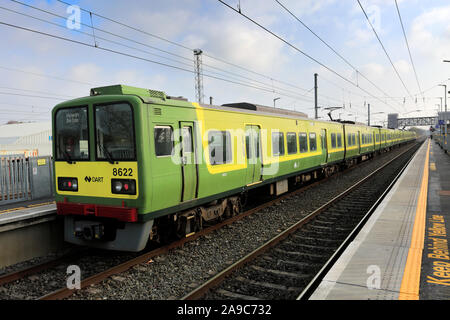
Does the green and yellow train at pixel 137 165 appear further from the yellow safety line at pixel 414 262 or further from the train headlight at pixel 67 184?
the yellow safety line at pixel 414 262

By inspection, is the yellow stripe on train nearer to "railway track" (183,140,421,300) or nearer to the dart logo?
the dart logo

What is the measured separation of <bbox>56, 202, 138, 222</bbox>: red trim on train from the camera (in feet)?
18.6

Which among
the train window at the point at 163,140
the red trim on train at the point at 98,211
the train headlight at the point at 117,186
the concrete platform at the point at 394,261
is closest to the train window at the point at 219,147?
the train window at the point at 163,140

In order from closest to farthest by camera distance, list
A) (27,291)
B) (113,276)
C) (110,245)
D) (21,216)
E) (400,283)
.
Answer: (400,283)
(27,291)
(113,276)
(110,245)
(21,216)

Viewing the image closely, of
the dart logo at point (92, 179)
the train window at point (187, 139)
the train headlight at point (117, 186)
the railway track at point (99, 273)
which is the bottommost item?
the railway track at point (99, 273)

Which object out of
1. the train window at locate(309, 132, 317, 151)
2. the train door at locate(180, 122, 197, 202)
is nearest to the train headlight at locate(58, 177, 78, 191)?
the train door at locate(180, 122, 197, 202)

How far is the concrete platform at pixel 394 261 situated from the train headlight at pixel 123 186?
131 inches

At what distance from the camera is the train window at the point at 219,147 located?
7548 millimetres

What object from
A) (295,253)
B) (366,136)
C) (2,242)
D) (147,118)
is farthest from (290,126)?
(366,136)

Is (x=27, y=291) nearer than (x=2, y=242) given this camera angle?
Yes

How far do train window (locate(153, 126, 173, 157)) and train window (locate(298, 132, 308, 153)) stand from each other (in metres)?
7.53

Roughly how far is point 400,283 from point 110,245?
4.70m

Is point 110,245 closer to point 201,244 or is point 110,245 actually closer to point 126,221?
point 126,221

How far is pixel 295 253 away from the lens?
21.7 feet
